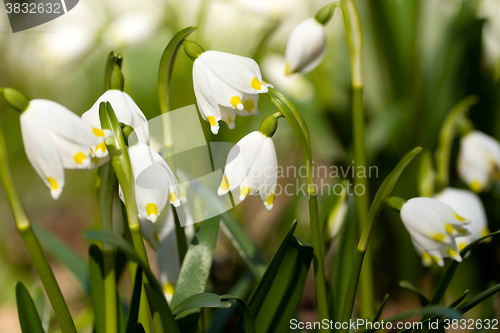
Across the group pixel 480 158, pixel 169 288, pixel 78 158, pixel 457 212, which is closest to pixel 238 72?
pixel 78 158

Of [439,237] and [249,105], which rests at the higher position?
[249,105]

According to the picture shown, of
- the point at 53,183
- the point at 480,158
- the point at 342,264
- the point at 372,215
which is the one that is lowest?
the point at 342,264

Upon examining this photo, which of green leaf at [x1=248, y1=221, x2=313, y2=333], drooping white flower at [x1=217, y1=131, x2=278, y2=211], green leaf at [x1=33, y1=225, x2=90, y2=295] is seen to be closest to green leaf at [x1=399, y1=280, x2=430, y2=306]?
green leaf at [x1=248, y1=221, x2=313, y2=333]

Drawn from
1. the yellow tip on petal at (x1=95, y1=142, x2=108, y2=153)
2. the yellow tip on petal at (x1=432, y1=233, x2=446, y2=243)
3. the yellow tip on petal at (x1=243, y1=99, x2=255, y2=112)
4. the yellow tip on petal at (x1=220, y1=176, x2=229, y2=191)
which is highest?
the yellow tip on petal at (x1=243, y1=99, x2=255, y2=112)

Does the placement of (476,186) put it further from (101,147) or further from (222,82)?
(101,147)

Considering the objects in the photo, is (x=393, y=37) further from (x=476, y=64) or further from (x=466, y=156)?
(x=466, y=156)

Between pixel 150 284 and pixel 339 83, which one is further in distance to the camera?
pixel 339 83

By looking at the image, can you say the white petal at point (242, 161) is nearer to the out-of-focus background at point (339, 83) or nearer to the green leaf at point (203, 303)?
the green leaf at point (203, 303)

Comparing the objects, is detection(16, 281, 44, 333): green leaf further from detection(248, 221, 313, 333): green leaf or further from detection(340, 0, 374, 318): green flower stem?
detection(340, 0, 374, 318): green flower stem
